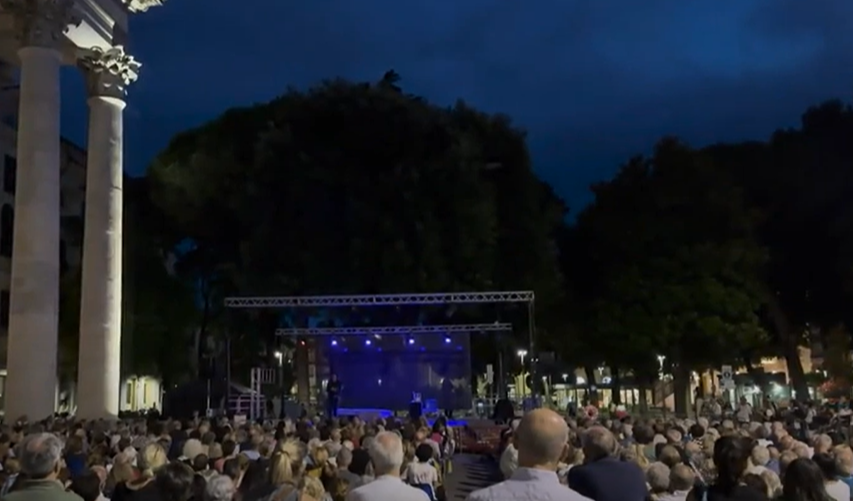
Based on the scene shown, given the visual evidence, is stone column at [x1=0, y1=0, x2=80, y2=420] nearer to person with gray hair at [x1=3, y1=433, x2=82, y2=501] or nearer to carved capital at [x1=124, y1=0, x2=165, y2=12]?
carved capital at [x1=124, y1=0, x2=165, y2=12]

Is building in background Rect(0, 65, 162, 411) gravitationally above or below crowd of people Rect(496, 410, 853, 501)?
above

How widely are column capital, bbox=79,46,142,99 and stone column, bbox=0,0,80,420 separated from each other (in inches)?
94.9

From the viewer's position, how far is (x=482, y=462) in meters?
23.2

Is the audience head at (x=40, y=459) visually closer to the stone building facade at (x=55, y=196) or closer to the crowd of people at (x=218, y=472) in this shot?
the crowd of people at (x=218, y=472)

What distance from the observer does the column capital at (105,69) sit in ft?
72.0

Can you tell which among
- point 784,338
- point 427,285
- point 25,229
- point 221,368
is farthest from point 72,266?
point 784,338

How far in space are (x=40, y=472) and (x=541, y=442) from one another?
2715mm

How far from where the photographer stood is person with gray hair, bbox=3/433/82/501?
437cm

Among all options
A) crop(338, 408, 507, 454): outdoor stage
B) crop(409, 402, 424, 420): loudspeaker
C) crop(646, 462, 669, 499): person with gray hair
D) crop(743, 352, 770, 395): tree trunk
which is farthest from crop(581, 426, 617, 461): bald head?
crop(743, 352, 770, 395): tree trunk

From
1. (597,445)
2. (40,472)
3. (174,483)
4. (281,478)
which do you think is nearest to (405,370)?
(281,478)

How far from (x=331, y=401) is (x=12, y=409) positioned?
13861 millimetres

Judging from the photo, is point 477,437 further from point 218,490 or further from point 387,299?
point 218,490

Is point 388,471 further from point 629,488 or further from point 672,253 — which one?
point 672,253

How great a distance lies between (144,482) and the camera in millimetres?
6020
